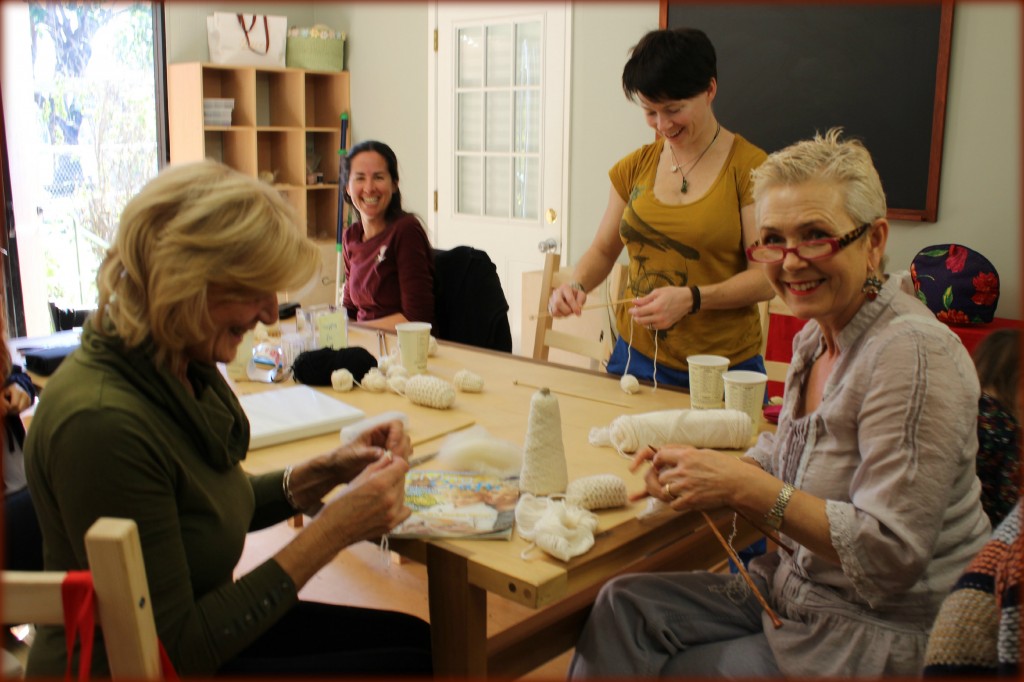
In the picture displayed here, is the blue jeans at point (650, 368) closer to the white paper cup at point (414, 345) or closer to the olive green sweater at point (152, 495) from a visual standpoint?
the white paper cup at point (414, 345)

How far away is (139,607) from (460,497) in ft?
2.25

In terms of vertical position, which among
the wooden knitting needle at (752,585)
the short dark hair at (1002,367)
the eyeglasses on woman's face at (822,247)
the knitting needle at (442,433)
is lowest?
the wooden knitting needle at (752,585)

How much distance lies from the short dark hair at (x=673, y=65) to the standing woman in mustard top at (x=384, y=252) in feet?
3.78

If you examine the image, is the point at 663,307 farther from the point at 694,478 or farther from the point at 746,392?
the point at 694,478

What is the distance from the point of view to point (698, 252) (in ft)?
7.30

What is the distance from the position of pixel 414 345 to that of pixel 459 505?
849mm

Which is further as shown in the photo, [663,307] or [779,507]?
[663,307]

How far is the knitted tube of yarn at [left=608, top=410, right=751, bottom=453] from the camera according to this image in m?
1.73

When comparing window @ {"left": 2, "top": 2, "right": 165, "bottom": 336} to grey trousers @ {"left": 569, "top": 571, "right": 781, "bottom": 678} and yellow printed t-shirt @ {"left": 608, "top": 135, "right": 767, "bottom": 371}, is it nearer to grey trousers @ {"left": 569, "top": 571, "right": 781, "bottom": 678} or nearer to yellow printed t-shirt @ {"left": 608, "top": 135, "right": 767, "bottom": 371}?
yellow printed t-shirt @ {"left": 608, "top": 135, "right": 767, "bottom": 371}

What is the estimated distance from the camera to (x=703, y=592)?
5.16ft

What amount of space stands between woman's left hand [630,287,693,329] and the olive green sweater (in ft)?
3.60

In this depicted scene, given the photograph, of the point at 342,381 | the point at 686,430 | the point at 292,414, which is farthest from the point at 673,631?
the point at 342,381

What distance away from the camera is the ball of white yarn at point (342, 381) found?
2.15 metres

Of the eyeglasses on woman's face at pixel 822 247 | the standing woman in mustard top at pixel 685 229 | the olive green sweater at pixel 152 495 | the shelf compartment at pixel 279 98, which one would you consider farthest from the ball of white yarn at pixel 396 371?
the shelf compartment at pixel 279 98
